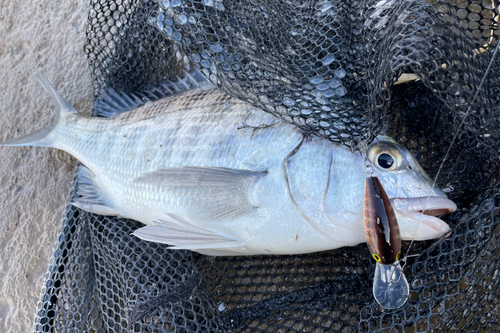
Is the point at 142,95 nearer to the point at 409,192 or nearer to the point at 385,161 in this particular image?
the point at 385,161

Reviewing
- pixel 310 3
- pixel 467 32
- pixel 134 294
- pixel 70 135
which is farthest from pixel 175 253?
pixel 467 32

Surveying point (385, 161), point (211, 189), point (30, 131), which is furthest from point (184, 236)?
point (30, 131)

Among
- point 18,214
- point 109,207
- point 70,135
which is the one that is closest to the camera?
point 109,207

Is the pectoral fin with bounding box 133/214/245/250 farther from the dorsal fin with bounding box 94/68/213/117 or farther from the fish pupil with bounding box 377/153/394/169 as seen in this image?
the dorsal fin with bounding box 94/68/213/117

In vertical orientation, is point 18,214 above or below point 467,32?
below

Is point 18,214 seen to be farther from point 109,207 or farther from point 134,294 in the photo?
point 134,294

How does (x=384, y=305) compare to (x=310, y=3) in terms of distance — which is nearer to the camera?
(x=384, y=305)

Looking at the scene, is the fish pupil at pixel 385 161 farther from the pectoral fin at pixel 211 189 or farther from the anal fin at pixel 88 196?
the anal fin at pixel 88 196

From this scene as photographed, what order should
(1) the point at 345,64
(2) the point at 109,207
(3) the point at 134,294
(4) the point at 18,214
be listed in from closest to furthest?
(1) the point at 345,64
(3) the point at 134,294
(2) the point at 109,207
(4) the point at 18,214
